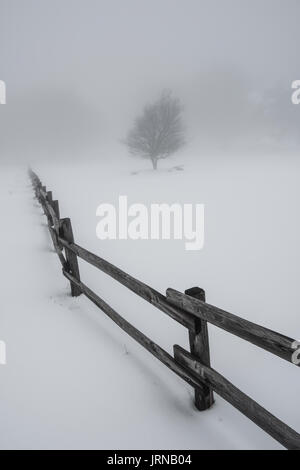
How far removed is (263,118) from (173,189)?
197 ft

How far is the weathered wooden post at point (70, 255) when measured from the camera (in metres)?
5.36

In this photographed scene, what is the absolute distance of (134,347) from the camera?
13.9 ft

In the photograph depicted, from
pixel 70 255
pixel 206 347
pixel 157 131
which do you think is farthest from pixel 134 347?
pixel 157 131

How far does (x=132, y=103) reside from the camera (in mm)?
187125

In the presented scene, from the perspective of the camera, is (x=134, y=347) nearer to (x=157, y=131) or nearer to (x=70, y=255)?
(x=70, y=255)

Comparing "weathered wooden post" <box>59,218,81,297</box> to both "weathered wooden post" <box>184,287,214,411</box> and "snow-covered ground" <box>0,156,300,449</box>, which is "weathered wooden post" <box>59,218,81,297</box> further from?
"weathered wooden post" <box>184,287,214,411</box>

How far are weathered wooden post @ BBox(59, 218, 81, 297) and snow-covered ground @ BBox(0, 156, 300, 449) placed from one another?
33 centimetres

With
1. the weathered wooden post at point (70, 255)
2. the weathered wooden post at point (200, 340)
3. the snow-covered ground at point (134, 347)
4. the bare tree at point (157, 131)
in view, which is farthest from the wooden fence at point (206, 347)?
the bare tree at point (157, 131)

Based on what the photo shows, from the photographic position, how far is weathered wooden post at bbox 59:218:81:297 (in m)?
5.36

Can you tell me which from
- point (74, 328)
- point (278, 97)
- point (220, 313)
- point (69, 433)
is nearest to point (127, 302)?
point (74, 328)

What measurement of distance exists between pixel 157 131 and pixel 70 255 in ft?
108

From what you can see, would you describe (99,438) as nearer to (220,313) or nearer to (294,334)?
(220,313)

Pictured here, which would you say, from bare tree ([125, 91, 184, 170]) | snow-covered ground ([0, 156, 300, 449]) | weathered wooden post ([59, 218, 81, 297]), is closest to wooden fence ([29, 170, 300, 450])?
snow-covered ground ([0, 156, 300, 449])

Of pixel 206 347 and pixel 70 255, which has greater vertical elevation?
pixel 70 255
